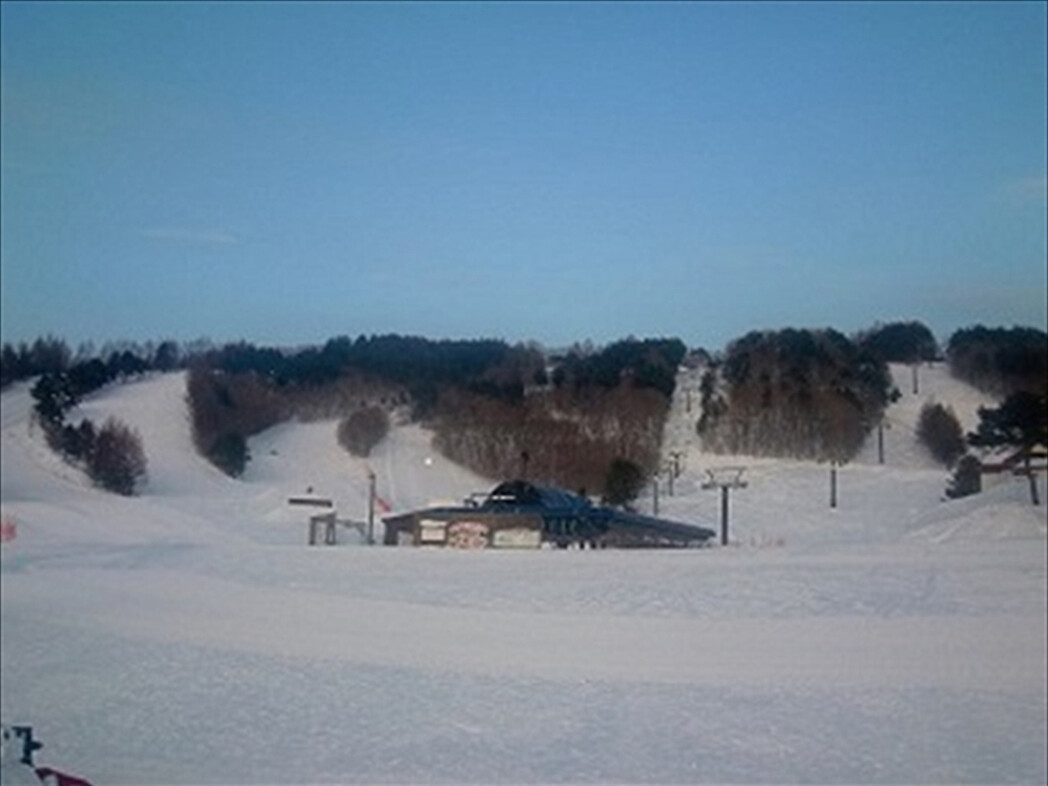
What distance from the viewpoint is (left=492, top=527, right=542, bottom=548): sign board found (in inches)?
205

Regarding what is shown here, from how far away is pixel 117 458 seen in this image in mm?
5488

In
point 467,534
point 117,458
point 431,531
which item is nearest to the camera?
point 467,534

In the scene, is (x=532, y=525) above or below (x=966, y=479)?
below

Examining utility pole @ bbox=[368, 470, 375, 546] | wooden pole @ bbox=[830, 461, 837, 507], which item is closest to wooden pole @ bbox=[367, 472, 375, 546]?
utility pole @ bbox=[368, 470, 375, 546]

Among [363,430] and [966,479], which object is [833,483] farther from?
[363,430]

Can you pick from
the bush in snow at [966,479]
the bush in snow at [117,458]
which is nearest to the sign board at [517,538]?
the bush in snow at [117,458]

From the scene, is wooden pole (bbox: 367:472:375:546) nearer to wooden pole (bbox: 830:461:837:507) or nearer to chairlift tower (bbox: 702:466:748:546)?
chairlift tower (bbox: 702:466:748:546)

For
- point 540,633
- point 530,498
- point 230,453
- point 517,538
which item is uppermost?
point 230,453

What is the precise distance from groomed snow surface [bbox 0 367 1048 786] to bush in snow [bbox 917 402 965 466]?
0.17ft

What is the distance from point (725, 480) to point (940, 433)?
0.70 metres

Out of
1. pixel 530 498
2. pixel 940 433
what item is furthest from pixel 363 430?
pixel 940 433

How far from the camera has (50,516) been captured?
5.89m

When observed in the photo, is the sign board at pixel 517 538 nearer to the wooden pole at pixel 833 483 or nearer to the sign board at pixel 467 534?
the sign board at pixel 467 534

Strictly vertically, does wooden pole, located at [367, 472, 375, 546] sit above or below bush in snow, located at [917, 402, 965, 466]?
below
